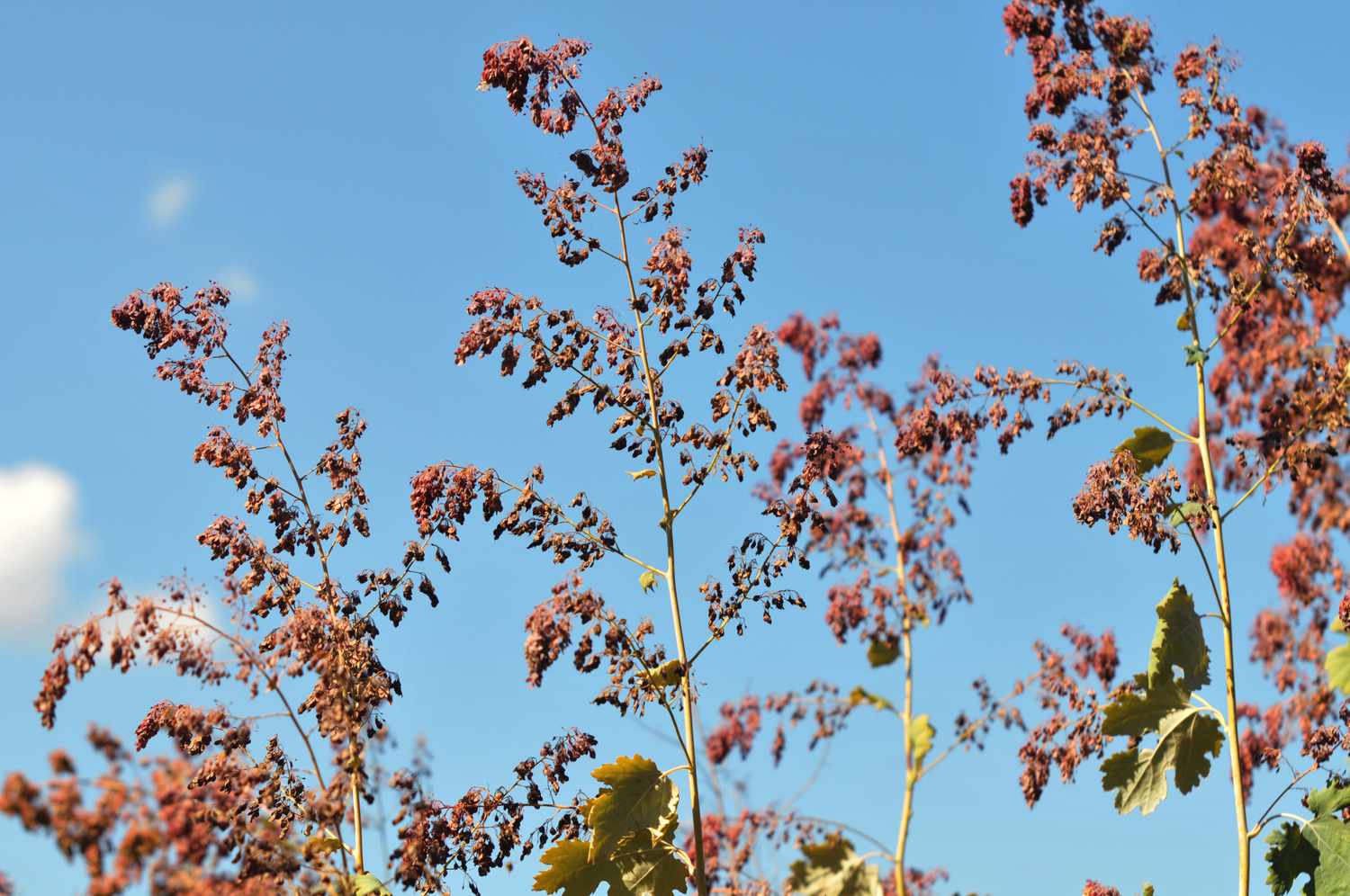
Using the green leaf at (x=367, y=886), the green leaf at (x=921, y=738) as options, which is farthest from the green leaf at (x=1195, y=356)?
the green leaf at (x=367, y=886)

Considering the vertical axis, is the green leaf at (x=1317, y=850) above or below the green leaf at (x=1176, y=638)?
below

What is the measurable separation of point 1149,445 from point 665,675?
137 inches

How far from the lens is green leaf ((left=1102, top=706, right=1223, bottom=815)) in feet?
25.7

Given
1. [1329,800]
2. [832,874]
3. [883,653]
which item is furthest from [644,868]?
[883,653]

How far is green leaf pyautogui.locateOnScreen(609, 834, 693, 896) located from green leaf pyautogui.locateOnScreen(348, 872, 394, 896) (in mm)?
1012

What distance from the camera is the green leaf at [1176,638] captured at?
25.4 ft

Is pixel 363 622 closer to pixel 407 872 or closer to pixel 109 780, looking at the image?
pixel 407 872

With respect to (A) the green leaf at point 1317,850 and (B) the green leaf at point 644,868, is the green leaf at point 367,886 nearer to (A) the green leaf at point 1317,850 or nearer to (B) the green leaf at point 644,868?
(B) the green leaf at point 644,868

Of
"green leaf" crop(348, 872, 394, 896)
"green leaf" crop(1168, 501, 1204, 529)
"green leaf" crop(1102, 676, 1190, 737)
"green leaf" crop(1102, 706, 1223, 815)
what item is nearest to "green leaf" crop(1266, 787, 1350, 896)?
"green leaf" crop(1102, 706, 1223, 815)

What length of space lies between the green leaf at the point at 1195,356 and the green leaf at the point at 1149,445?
423mm

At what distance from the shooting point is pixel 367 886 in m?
5.98

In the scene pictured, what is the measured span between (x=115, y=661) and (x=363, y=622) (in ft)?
3.99

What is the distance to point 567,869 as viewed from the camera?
253 inches

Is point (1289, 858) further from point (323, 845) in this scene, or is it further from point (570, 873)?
point (323, 845)
